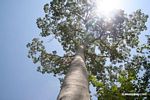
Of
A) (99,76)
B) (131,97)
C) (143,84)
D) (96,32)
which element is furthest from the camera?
(99,76)

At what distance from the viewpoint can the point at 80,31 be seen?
548 inches

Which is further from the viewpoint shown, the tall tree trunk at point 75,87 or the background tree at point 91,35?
the background tree at point 91,35

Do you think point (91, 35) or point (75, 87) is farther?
point (91, 35)

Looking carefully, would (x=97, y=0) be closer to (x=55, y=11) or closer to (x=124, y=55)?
(x=55, y=11)

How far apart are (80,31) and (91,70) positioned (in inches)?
99.3

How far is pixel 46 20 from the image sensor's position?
1489 centimetres

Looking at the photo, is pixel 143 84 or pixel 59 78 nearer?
pixel 143 84

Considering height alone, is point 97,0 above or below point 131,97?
above

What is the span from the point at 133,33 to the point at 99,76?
3.44 metres

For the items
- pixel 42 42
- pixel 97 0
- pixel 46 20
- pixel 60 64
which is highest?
pixel 97 0

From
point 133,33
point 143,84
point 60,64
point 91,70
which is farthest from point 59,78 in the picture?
point 143,84

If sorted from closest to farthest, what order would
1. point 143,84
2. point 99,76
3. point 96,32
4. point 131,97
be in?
point 131,97 < point 143,84 < point 96,32 < point 99,76

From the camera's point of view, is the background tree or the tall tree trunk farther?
the background tree

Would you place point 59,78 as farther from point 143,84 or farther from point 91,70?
point 143,84
